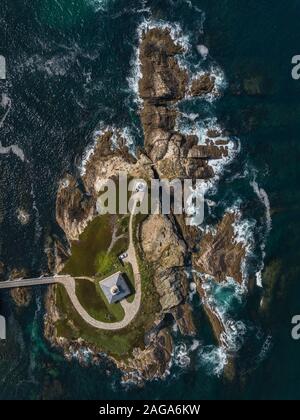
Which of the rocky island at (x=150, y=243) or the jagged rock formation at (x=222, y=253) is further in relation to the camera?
the jagged rock formation at (x=222, y=253)

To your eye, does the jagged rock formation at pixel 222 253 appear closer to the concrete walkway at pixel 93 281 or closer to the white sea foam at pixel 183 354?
the concrete walkway at pixel 93 281

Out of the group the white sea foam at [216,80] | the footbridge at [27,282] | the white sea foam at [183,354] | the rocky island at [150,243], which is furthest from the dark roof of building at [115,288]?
the white sea foam at [216,80]

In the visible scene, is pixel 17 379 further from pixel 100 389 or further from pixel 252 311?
pixel 252 311

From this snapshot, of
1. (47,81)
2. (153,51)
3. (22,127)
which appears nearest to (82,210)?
(22,127)

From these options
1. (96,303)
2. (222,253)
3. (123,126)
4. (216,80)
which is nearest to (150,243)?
(222,253)

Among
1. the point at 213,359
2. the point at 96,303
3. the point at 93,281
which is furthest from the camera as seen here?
the point at 213,359

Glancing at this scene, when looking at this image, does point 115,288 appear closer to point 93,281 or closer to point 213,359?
point 93,281

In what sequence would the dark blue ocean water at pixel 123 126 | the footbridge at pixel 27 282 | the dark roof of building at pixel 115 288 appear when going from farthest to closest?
the footbridge at pixel 27 282 → the dark blue ocean water at pixel 123 126 → the dark roof of building at pixel 115 288
